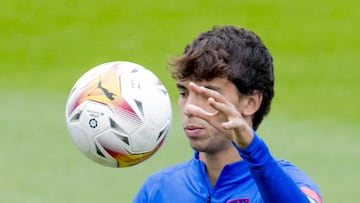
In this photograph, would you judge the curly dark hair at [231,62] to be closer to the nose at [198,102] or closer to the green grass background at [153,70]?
the nose at [198,102]

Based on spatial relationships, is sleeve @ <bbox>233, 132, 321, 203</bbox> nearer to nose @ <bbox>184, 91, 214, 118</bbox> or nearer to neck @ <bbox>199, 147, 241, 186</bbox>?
nose @ <bbox>184, 91, 214, 118</bbox>

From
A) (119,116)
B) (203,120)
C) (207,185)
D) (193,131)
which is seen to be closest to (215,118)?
(203,120)

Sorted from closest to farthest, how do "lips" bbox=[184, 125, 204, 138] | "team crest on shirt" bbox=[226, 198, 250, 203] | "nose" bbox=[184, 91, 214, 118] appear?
1. "nose" bbox=[184, 91, 214, 118]
2. "lips" bbox=[184, 125, 204, 138]
3. "team crest on shirt" bbox=[226, 198, 250, 203]

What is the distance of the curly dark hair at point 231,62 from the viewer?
6711 millimetres

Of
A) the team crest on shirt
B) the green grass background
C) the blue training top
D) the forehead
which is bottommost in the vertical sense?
the team crest on shirt

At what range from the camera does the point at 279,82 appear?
18984mm

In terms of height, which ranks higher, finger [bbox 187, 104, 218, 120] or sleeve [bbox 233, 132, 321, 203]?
finger [bbox 187, 104, 218, 120]

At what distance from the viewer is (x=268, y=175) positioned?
20.1 ft

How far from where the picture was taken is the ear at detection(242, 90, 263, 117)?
271 inches

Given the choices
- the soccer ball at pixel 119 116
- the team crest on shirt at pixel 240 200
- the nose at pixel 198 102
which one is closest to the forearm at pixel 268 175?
the nose at pixel 198 102

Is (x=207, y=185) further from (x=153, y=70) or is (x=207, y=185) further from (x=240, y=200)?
(x=153, y=70)

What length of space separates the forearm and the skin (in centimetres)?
8

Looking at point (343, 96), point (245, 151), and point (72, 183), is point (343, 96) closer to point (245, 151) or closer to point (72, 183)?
point (72, 183)

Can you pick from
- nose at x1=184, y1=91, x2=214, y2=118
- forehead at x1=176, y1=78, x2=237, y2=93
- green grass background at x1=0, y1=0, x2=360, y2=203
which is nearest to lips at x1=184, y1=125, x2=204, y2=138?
nose at x1=184, y1=91, x2=214, y2=118
